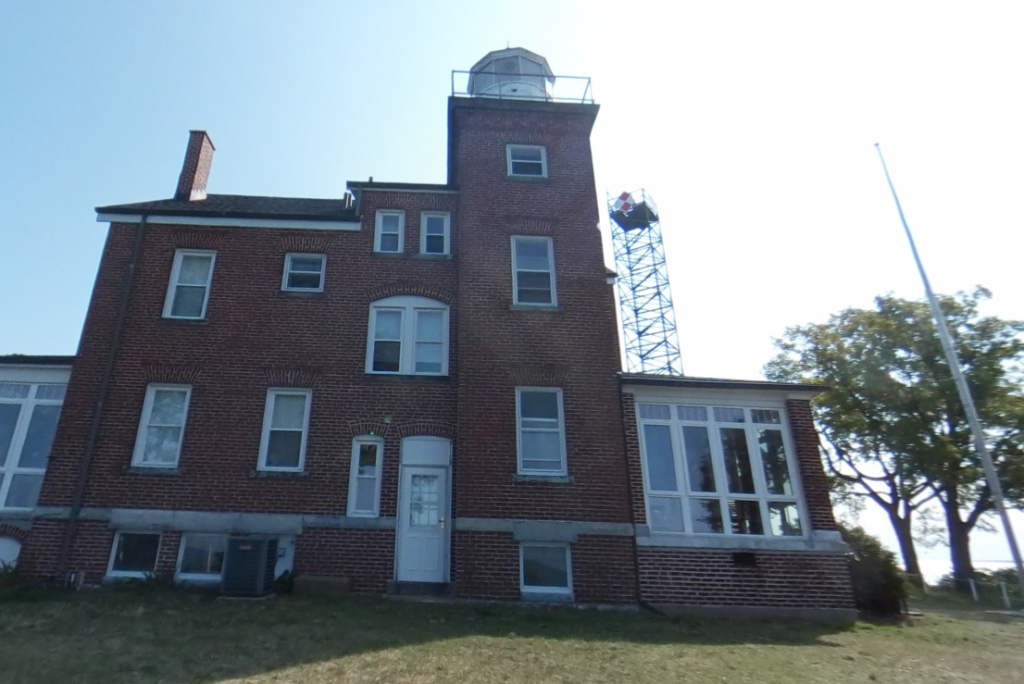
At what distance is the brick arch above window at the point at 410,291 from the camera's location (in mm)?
14945

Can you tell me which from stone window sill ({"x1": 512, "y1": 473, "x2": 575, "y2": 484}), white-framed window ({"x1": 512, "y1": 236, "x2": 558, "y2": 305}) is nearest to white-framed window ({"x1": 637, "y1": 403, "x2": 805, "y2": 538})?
stone window sill ({"x1": 512, "y1": 473, "x2": 575, "y2": 484})

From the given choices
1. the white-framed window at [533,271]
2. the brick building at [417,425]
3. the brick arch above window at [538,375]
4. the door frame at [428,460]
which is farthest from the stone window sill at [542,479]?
the white-framed window at [533,271]

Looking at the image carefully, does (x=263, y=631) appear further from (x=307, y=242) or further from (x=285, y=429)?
(x=307, y=242)

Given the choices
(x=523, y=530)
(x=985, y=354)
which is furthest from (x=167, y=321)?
(x=985, y=354)

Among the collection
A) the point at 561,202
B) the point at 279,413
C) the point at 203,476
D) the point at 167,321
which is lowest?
the point at 203,476

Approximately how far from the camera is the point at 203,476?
507 inches

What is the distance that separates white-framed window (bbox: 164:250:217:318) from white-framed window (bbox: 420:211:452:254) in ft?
17.7

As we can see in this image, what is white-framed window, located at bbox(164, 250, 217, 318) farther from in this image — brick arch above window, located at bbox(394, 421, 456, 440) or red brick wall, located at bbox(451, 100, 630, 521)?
red brick wall, located at bbox(451, 100, 630, 521)

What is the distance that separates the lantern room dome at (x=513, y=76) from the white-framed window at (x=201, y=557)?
1550 cm

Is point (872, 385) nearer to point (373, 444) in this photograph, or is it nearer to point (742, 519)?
point (742, 519)

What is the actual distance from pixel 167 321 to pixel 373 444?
6.00 metres

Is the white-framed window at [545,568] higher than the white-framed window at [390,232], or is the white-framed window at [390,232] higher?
the white-framed window at [390,232]

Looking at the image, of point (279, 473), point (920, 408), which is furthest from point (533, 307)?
point (920, 408)

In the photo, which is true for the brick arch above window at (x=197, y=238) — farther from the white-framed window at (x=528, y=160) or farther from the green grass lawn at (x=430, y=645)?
the green grass lawn at (x=430, y=645)
